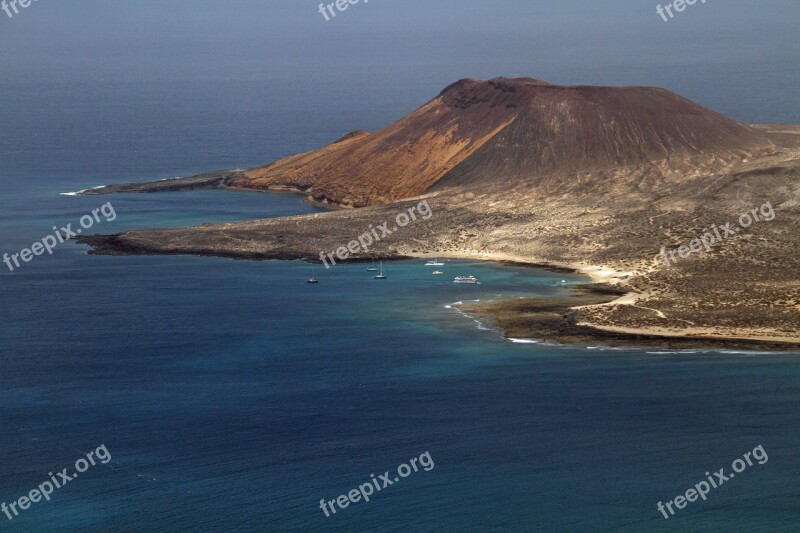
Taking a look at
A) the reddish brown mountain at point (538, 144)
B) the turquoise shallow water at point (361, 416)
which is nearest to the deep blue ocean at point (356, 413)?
the turquoise shallow water at point (361, 416)

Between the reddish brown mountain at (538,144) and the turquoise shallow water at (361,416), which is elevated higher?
the reddish brown mountain at (538,144)

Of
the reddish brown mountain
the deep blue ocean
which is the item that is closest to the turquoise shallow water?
the deep blue ocean

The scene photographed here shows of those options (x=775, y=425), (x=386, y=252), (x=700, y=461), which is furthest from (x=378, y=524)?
(x=386, y=252)

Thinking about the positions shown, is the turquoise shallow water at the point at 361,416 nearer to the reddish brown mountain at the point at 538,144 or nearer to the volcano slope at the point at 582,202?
the volcano slope at the point at 582,202

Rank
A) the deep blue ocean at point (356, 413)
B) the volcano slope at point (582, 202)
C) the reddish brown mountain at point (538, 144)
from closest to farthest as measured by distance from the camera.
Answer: the deep blue ocean at point (356, 413), the volcano slope at point (582, 202), the reddish brown mountain at point (538, 144)

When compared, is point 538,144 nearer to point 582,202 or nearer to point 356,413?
point 582,202

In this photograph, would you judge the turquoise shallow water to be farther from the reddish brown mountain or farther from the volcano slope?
the reddish brown mountain

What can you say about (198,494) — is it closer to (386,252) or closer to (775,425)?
(775,425)
